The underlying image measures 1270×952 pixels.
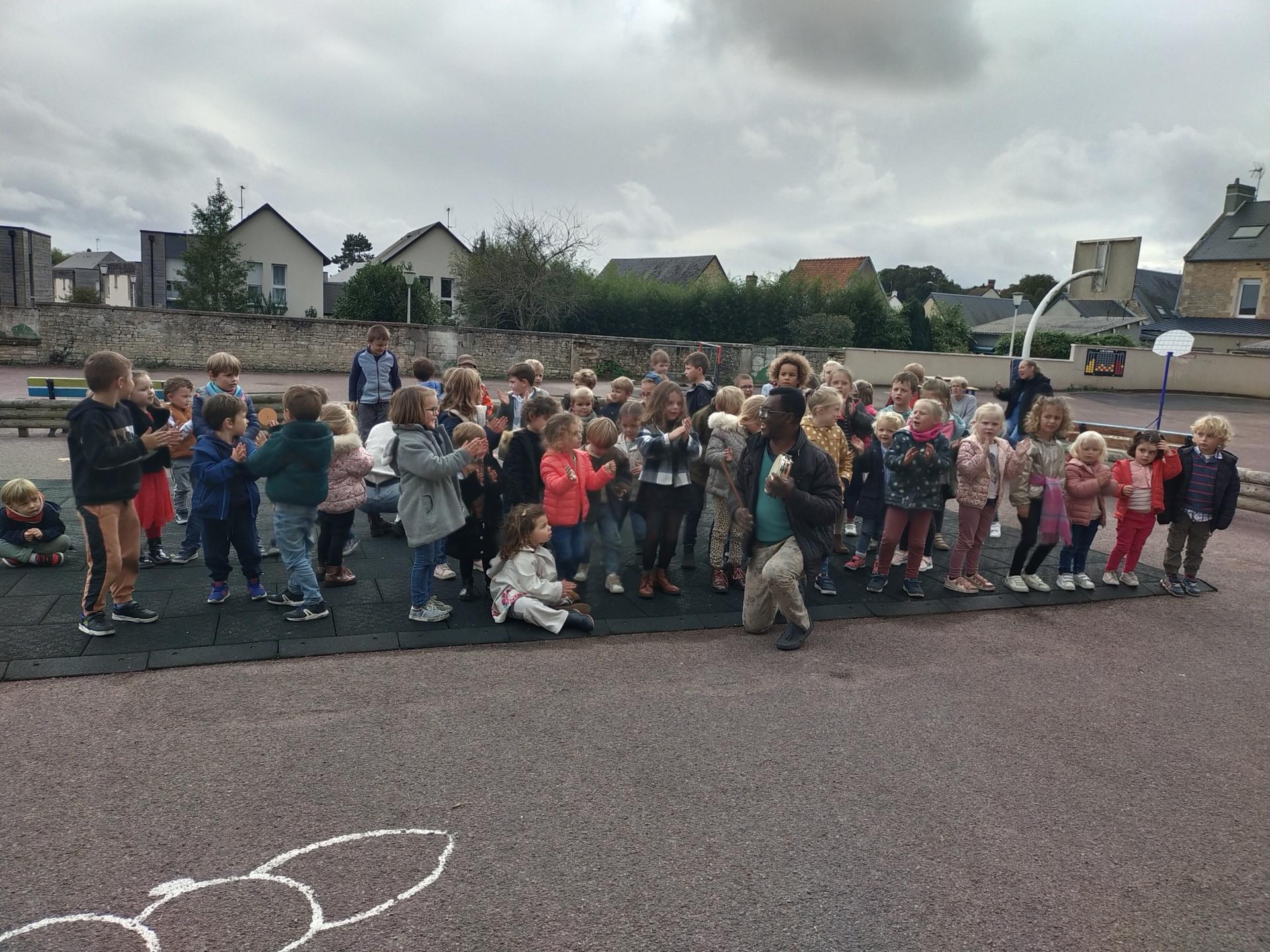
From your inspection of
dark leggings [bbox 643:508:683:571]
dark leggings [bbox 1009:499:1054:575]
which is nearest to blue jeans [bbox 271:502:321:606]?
dark leggings [bbox 643:508:683:571]

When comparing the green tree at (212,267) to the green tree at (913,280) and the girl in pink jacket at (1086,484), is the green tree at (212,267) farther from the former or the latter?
the green tree at (913,280)

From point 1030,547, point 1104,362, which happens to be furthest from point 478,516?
point 1104,362

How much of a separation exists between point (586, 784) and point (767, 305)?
112 ft

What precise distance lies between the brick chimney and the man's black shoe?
6021 cm

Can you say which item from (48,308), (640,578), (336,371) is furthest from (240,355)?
(640,578)

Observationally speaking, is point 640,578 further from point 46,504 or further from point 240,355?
point 240,355

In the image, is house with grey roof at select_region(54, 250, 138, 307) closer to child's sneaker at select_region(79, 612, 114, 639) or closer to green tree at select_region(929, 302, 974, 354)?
green tree at select_region(929, 302, 974, 354)

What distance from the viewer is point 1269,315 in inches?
1869

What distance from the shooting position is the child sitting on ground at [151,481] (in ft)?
21.7

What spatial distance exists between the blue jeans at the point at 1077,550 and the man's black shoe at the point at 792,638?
328 cm

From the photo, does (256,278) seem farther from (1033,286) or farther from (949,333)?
(1033,286)

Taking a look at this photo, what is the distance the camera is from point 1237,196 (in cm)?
5209

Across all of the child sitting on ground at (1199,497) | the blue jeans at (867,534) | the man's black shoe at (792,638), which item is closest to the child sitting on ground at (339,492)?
the man's black shoe at (792,638)

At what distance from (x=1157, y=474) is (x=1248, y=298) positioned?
170 feet
